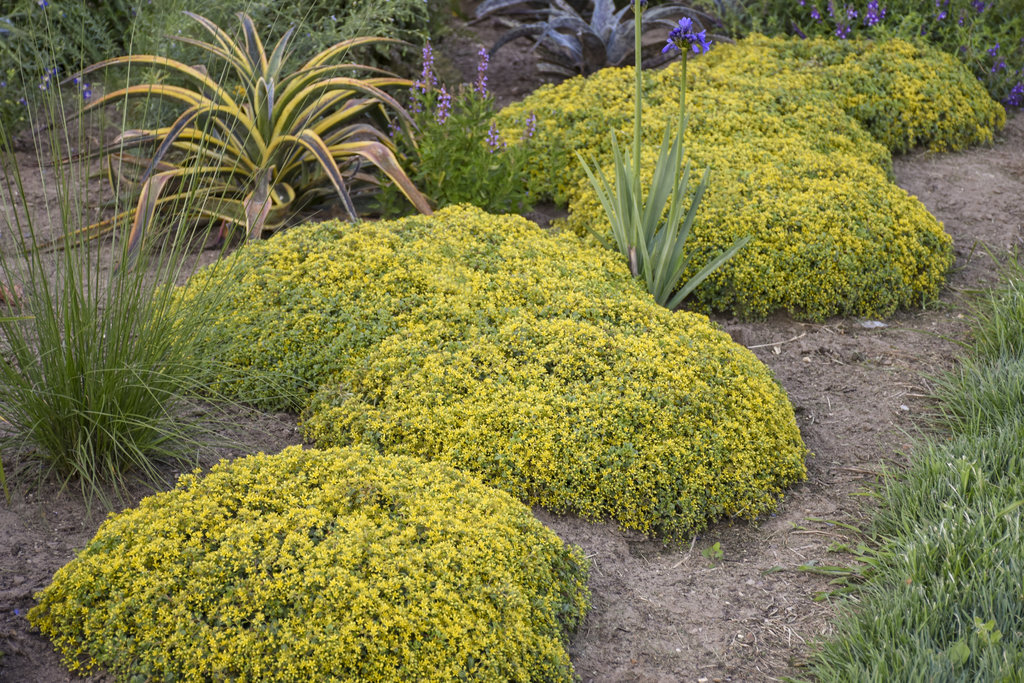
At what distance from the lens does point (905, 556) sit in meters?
2.66

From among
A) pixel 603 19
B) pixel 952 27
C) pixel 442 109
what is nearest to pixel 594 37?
pixel 603 19

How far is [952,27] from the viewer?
22.9 feet

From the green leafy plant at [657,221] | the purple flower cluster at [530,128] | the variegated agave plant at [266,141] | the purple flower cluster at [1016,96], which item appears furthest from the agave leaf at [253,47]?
A: the purple flower cluster at [1016,96]

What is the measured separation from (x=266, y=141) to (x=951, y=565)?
3.97m

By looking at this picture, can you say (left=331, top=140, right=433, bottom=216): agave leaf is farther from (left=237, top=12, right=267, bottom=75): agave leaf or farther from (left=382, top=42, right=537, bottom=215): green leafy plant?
(left=237, top=12, right=267, bottom=75): agave leaf

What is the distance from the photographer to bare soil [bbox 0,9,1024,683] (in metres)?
2.58

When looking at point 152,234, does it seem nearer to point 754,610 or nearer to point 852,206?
point 754,610

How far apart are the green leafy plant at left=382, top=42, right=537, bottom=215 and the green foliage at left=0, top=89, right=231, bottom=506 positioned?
197 centimetres

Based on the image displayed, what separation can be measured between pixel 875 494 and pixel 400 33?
17.5 ft

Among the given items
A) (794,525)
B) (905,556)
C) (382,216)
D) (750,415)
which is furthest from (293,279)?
(905,556)

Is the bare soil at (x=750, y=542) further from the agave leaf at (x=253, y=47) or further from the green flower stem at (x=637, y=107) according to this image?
the agave leaf at (x=253, y=47)

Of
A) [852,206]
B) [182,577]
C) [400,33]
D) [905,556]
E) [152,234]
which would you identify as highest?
[400,33]

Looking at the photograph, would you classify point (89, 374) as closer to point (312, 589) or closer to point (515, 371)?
point (312, 589)

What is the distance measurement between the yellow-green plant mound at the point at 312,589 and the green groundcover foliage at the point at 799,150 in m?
2.43
